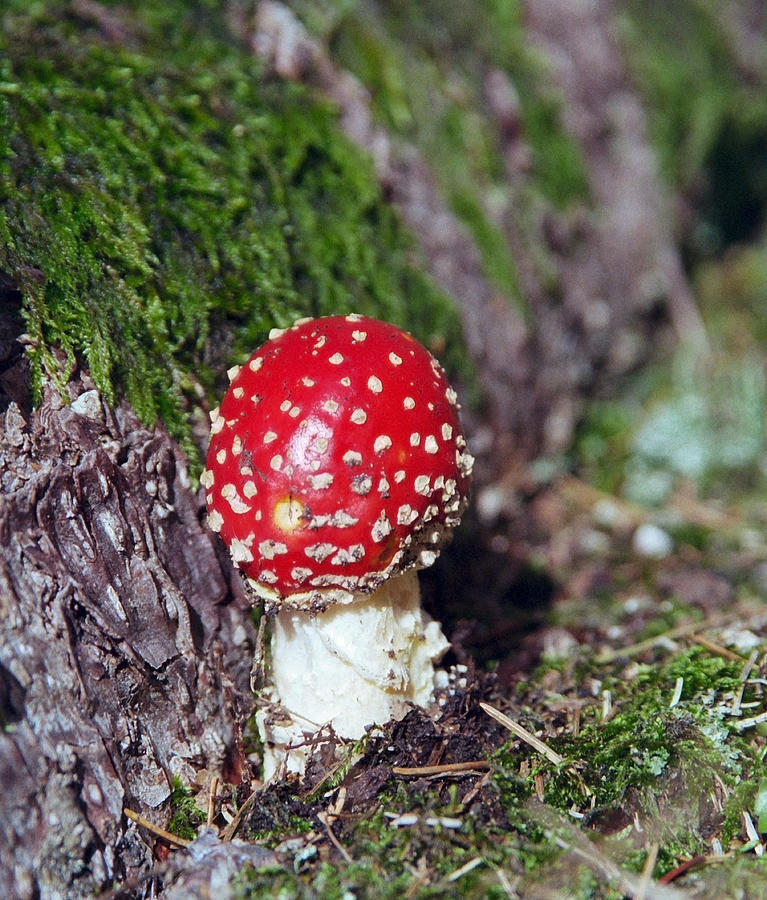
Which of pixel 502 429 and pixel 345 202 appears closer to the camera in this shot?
pixel 345 202

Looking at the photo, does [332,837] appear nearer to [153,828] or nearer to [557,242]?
[153,828]

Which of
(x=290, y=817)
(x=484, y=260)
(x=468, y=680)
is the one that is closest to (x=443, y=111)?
(x=484, y=260)

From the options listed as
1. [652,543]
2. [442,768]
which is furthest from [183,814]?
[652,543]

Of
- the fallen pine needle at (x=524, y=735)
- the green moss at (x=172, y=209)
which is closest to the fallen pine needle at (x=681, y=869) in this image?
the fallen pine needle at (x=524, y=735)

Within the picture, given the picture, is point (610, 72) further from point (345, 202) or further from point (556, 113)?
point (345, 202)

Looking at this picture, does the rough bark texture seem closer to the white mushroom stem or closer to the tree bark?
the white mushroom stem

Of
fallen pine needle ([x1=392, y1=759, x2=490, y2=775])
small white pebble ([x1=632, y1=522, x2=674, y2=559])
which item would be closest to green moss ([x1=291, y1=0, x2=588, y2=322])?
small white pebble ([x1=632, y1=522, x2=674, y2=559])
